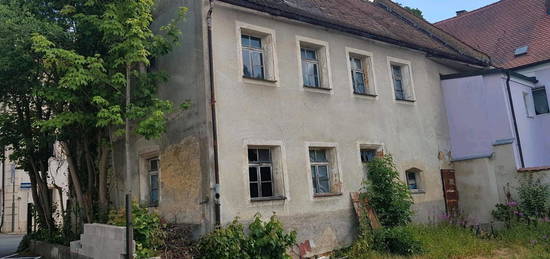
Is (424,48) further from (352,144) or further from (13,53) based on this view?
(13,53)

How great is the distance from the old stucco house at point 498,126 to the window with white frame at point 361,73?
4047 millimetres

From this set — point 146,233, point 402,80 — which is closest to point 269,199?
point 146,233

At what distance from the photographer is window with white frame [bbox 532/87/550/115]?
61.8 feet

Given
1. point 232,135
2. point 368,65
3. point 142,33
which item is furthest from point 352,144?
point 142,33

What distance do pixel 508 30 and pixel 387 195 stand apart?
15460 millimetres

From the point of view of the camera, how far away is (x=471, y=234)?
12.9 meters

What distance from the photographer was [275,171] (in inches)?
429

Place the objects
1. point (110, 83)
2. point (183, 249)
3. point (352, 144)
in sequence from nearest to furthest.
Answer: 1. point (183, 249)
2. point (110, 83)
3. point (352, 144)

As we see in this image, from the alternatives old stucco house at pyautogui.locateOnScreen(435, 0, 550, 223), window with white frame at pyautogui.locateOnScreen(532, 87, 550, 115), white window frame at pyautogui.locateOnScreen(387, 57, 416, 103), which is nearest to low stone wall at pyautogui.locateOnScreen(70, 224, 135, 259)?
white window frame at pyautogui.locateOnScreen(387, 57, 416, 103)

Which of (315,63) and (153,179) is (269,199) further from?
(315,63)

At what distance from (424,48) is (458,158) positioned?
12.6 ft

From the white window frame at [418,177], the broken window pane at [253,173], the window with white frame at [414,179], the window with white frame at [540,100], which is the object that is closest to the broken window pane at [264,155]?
the broken window pane at [253,173]

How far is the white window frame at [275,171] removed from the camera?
1025 cm

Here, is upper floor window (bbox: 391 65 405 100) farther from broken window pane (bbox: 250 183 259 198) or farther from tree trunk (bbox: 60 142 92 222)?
tree trunk (bbox: 60 142 92 222)
